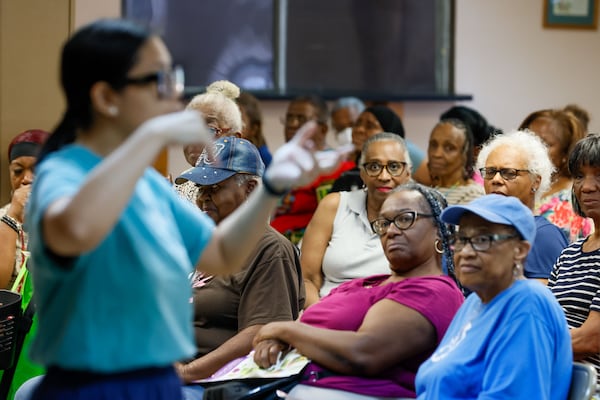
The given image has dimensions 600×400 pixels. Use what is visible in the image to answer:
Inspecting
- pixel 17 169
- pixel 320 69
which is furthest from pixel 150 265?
pixel 320 69

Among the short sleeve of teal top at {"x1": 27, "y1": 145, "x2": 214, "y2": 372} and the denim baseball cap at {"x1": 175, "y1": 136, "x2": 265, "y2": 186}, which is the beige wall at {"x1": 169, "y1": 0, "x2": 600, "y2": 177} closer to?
the denim baseball cap at {"x1": 175, "y1": 136, "x2": 265, "y2": 186}

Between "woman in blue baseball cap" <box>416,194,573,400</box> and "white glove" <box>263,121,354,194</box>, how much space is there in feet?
2.59

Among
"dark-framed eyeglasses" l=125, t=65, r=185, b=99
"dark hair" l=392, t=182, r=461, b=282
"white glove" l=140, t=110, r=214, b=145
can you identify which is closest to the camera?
"white glove" l=140, t=110, r=214, b=145

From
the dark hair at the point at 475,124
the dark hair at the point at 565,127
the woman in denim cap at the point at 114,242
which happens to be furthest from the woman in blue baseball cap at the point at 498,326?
the dark hair at the point at 475,124

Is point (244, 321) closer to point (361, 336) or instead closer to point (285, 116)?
point (361, 336)

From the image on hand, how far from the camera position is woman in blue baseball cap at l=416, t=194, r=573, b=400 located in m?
2.19

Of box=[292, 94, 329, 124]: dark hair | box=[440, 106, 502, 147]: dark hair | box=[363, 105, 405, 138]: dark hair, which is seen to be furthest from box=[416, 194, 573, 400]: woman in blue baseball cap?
box=[292, 94, 329, 124]: dark hair

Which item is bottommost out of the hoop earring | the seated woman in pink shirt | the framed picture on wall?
the seated woman in pink shirt

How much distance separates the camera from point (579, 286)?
2914 millimetres

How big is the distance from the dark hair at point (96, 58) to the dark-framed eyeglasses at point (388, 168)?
244cm

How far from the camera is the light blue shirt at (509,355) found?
2180 mm

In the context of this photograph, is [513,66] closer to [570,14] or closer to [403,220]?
[570,14]

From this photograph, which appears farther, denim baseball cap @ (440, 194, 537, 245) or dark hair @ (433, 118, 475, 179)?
dark hair @ (433, 118, 475, 179)

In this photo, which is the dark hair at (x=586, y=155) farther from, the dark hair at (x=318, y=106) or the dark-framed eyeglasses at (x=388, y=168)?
the dark hair at (x=318, y=106)
